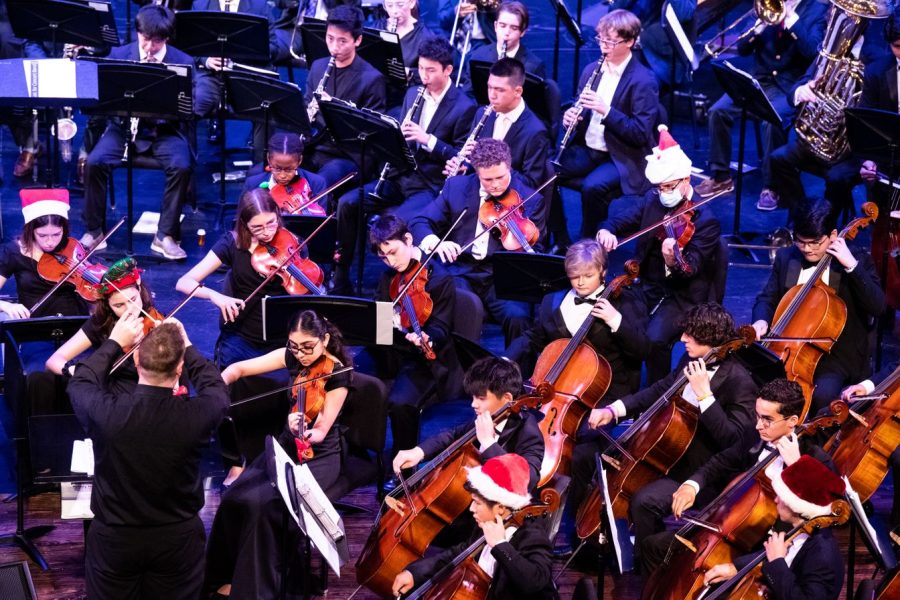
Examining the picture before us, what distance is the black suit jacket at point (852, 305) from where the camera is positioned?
636 cm

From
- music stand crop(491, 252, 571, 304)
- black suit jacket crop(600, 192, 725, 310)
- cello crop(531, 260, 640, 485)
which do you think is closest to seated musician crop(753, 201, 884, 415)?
black suit jacket crop(600, 192, 725, 310)

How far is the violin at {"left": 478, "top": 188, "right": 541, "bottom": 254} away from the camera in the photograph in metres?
7.01

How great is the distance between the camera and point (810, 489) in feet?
14.9

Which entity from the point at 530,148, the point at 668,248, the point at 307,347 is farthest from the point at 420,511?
the point at 530,148

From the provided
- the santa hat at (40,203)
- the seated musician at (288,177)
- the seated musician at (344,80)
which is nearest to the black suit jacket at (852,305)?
the seated musician at (288,177)

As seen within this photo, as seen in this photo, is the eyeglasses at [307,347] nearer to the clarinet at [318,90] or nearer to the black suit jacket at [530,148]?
A: the black suit jacket at [530,148]

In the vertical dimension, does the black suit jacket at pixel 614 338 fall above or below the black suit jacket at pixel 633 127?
below

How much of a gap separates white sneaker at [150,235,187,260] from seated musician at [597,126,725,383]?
2.74 meters

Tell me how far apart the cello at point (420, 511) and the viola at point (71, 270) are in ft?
6.66

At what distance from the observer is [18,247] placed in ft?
21.9

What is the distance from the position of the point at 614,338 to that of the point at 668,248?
66cm

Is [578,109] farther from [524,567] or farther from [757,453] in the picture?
[524,567]

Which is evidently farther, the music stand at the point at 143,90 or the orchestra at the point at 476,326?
the music stand at the point at 143,90

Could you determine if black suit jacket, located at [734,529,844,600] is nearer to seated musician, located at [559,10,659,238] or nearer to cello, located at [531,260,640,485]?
cello, located at [531,260,640,485]
